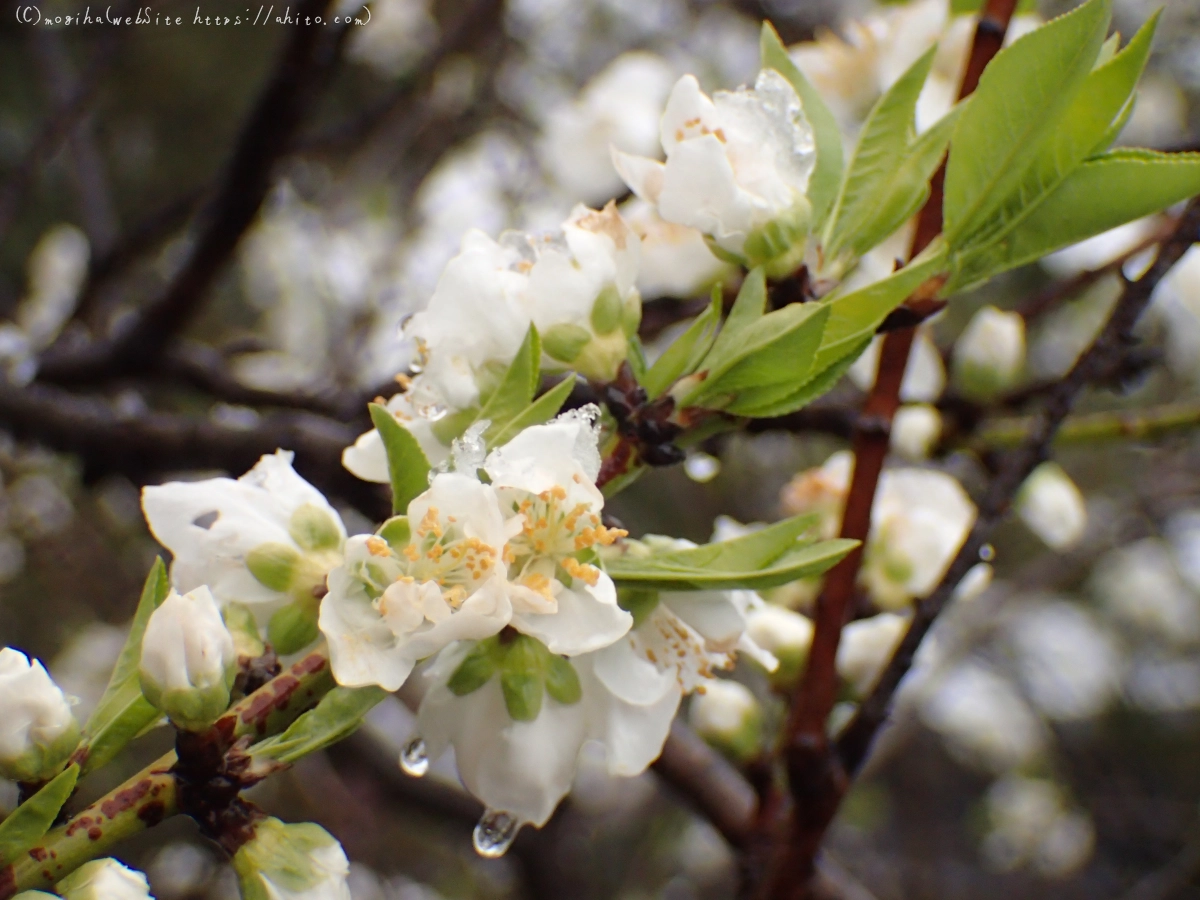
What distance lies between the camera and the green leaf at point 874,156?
0.57 meters

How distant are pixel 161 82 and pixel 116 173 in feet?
1.74

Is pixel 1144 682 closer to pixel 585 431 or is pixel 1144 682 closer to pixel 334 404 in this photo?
pixel 334 404

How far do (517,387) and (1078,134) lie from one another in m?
0.32

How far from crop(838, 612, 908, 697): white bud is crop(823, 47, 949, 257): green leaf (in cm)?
43

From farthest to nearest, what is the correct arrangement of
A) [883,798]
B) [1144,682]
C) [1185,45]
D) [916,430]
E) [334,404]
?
[1144,682]
[883,798]
[1185,45]
[334,404]
[916,430]

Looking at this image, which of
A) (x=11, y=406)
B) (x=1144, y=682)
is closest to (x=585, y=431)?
(x=11, y=406)

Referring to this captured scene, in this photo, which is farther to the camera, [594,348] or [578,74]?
[578,74]

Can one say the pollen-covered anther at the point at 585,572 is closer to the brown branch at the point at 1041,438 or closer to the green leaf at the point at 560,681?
the green leaf at the point at 560,681

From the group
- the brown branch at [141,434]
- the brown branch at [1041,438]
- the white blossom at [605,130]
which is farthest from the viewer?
the white blossom at [605,130]

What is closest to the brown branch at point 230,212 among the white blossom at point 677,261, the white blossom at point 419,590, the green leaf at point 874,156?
the white blossom at point 677,261

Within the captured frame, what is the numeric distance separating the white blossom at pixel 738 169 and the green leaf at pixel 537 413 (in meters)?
0.14

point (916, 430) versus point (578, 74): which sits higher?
point (916, 430)

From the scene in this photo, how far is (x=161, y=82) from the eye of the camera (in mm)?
5145

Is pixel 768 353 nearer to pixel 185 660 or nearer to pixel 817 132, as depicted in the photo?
pixel 817 132
